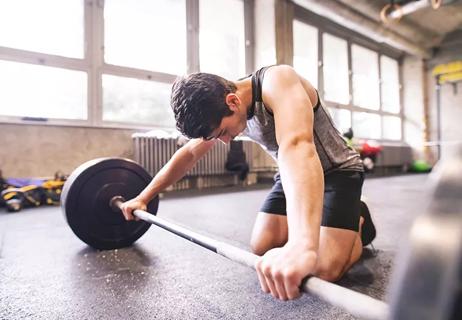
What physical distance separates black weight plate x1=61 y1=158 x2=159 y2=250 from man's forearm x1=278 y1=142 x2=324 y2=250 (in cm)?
91

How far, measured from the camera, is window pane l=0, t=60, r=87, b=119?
336 centimetres

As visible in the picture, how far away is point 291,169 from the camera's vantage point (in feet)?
2.41

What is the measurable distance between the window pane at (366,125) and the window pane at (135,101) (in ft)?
14.6

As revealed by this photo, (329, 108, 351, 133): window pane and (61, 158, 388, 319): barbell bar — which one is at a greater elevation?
(329, 108, 351, 133): window pane

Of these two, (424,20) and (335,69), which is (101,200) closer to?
(335,69)

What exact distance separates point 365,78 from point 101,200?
24.3ft

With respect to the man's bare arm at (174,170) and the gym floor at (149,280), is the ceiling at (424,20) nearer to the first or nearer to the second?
the gym floor at (149,280)

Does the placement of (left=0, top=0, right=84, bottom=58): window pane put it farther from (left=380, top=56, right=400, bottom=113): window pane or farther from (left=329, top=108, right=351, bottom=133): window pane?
(left=380, top=56, right=400, bottom=113): window pane

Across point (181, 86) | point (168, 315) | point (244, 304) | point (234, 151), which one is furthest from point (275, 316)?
point (234, 151)

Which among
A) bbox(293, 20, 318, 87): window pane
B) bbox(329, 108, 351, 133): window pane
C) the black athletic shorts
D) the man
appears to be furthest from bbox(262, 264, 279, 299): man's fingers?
bbox(329, 108, 351, 133): window pane

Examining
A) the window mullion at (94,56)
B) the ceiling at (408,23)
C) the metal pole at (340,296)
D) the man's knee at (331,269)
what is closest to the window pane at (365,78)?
the ceiling at (408,23)

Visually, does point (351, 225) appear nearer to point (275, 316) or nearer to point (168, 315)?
point (275, 316)

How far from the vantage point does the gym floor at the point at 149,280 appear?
2.95 feet

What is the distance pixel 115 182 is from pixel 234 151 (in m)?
3.18
